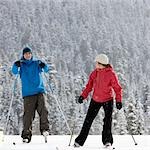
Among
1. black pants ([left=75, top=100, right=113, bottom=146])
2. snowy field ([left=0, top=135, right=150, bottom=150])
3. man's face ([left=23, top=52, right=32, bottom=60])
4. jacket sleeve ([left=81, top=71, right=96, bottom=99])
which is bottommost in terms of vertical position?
snowy field ([left=0, top=135, right=150, bottom=150])

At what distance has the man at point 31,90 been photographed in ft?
28.6

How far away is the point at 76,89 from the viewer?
121 meters

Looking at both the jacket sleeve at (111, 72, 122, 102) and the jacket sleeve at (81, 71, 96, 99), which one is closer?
the jacket sleeve at (111, 72, 122, 102)

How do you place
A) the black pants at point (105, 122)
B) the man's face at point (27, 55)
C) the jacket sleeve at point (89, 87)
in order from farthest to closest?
the man's face at point (27, 55), the jacket sleeve at point (89, 87), the black pants at point (105, 122)

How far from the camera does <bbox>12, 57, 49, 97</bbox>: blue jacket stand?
8.74 m

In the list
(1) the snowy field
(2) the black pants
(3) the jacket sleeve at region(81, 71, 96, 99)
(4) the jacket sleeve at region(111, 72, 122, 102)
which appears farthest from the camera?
(3) the jacket sleeve at region(81, 71, 96, 99)

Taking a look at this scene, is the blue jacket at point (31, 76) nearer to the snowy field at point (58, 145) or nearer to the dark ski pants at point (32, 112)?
the dark ski pants at point (32, 112)

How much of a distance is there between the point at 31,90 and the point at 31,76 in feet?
0.87

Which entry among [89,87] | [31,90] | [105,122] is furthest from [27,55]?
[105,122]

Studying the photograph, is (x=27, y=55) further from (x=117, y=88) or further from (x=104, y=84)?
(x=117, y=88)

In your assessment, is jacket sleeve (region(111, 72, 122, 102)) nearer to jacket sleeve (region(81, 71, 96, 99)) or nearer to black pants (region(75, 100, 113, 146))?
black pants (region(75, 100, 113, 146))

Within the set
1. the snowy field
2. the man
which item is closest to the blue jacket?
the man

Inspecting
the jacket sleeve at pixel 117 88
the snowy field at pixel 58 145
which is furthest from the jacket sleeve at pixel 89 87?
the snowy field at pixel 58 145

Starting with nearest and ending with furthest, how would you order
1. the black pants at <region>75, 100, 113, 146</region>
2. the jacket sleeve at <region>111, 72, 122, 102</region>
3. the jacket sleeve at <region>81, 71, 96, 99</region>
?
1. the jacket sleeve at <region>111, 72, 122, 102</region>
2. the black pants at <region>75, 100, 113, 146</region>
3. the jacket sleeve at <region>81, 71, 96, 99</region>
